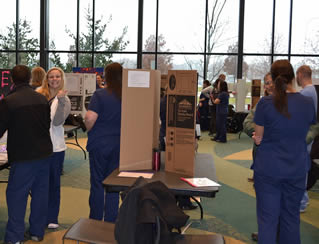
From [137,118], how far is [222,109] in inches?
248

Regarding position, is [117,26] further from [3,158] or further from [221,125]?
[3,158]

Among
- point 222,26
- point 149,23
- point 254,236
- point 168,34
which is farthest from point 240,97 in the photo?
point 254,236

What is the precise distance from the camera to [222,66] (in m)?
12.1

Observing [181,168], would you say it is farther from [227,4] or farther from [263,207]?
[227,4]

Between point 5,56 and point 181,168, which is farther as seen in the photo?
point 5,56

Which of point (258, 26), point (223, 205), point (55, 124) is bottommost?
point (223, 205)

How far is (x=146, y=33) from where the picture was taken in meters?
12.3

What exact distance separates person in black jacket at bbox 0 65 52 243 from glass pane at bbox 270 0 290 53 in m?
10.1

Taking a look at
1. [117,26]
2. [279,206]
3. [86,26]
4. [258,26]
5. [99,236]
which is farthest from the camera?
[86,26]

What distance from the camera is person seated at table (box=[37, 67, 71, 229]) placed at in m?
3.51

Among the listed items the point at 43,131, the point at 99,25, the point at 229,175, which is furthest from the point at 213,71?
the point at 43,131

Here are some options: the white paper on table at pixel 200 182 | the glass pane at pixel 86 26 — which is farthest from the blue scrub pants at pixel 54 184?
the glass pane at pixel 86 26

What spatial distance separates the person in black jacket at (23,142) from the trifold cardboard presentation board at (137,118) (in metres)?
0.74

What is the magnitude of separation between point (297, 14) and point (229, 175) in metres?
7.64
